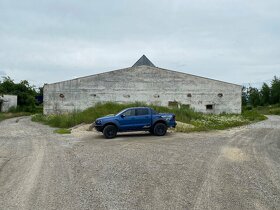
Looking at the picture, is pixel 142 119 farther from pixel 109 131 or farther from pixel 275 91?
pixel 275 91

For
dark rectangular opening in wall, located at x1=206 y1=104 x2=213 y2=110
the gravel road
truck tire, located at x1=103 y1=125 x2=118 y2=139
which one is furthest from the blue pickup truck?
dark rectangular opening in wall, located at x1=206 y1=104 x2=213 y2=110

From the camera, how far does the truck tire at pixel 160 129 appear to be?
2027 centimetres

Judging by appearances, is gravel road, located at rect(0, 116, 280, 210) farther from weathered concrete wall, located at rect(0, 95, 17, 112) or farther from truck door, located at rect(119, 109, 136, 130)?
weathered concrete wall, located at rect(0, 95, 17, 112)

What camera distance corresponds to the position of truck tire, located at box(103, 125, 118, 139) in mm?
19391

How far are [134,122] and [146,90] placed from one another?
18718 millimetres

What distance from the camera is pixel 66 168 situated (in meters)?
10.5

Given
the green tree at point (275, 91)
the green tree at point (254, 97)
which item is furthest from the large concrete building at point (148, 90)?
the green tree at point (254, 97)

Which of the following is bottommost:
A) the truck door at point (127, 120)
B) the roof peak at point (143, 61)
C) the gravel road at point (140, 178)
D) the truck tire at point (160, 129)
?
the gravel road at point (140, 178)

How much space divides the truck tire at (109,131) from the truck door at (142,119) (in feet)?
4.51

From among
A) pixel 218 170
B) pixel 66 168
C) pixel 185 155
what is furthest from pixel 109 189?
pixel 185 155

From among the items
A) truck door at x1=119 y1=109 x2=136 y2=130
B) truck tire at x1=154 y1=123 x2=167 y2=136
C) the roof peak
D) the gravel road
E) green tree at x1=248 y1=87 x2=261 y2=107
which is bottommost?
the gravel road

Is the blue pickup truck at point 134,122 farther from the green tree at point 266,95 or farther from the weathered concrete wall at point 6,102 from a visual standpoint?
the green tree at point 266,95

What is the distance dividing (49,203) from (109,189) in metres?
1.51

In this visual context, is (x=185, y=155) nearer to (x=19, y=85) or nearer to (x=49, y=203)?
(x=49, y=203)
